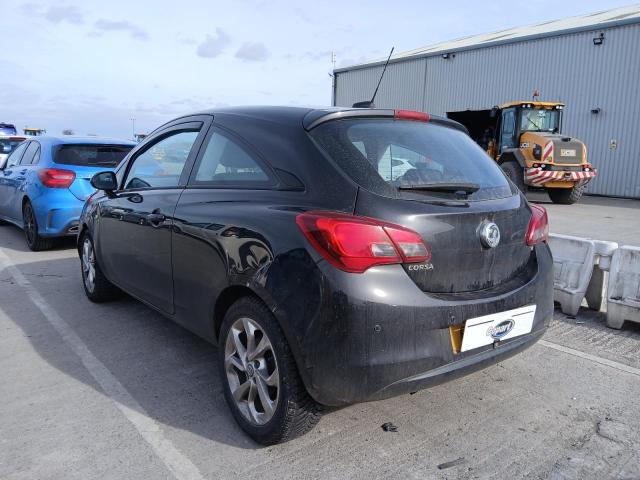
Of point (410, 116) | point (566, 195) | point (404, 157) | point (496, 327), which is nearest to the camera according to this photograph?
point (496, 327)

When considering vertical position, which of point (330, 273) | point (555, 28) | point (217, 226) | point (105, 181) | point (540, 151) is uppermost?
point (555, 28)

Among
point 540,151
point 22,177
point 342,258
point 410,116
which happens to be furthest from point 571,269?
point 540,151

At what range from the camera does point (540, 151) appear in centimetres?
1381

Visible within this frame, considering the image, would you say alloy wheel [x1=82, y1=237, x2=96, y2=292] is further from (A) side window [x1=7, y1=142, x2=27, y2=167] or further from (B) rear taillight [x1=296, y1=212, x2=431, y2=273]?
(A) side window [x1=7, y1=142, x2=27, y2=167]

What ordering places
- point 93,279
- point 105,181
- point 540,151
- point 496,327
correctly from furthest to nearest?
1. point 540,151
2. point 93,279
3. point 105,181
4. point 496,327

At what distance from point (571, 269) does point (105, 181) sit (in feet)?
13.0

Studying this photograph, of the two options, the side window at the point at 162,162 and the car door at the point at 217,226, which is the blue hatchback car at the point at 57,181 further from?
the car door at the point at 217,226

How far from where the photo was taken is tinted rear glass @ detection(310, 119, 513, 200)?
2.49m

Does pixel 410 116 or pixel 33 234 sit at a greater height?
pixel 410 116

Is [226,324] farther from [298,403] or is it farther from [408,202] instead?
[408,202]

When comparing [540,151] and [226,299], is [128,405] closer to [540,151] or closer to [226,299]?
[226,299]

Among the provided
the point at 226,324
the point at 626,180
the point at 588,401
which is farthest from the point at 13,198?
the point at 626,180

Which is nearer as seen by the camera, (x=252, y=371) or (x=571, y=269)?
(x=252, y=371)

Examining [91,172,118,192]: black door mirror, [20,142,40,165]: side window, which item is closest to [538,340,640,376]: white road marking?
[91,172,118,192]: black door mirror
